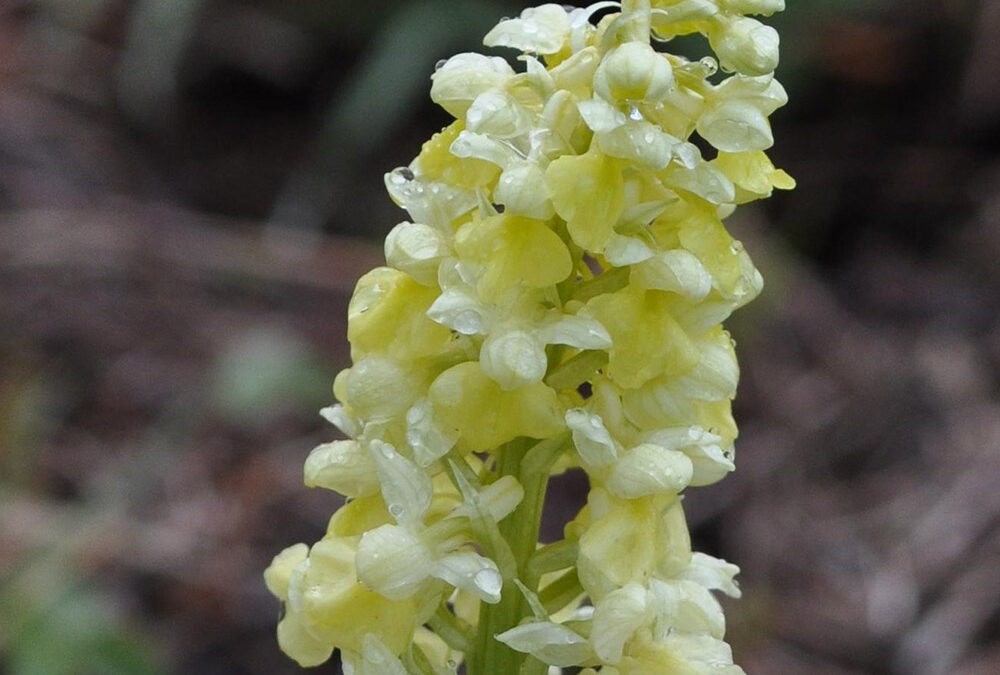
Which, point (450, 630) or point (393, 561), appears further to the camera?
point (450, 630)

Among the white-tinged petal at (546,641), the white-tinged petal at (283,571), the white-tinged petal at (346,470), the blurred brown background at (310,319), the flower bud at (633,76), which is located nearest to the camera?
the flower bud at (633,76)

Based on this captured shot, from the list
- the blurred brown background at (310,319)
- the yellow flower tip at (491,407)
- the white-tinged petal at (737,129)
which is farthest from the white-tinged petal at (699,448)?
the blurred brown background at (310,319)

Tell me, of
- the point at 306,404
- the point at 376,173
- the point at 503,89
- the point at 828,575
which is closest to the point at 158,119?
the point at 376,173

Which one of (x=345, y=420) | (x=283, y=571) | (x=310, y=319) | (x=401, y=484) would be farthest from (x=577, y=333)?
(x=310, y=319)

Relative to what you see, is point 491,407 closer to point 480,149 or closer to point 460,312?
point 460,312

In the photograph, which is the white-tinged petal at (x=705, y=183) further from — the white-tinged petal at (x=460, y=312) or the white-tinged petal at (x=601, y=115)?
the white-tinged petal at (x=460, y=312)

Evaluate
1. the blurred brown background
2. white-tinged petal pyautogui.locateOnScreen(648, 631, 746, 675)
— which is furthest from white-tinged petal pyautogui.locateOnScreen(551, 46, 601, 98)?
the blurred brown background
